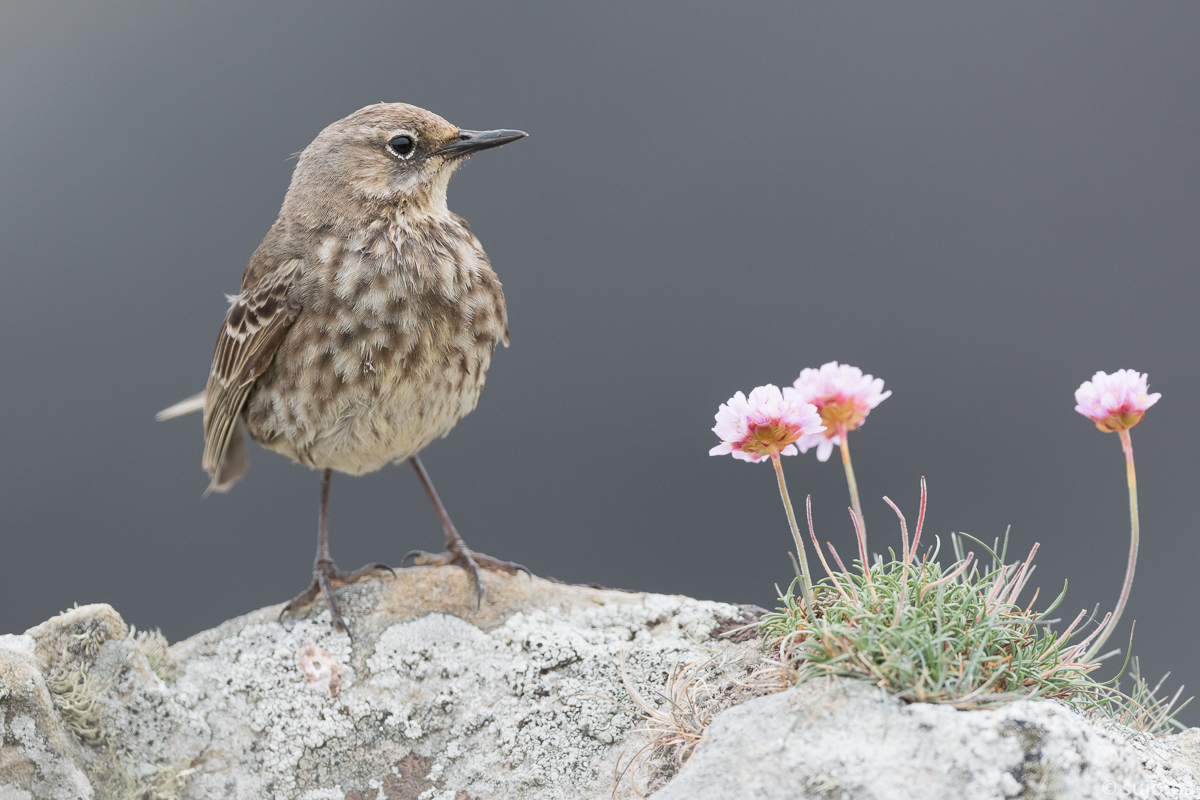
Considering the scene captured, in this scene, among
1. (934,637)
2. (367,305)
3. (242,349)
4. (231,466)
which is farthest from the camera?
(231,466)

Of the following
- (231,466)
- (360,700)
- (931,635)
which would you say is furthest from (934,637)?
(231,466)

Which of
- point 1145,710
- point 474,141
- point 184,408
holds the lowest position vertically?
point 1145,710

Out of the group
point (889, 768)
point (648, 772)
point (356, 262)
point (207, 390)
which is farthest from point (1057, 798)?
point (207, 390)

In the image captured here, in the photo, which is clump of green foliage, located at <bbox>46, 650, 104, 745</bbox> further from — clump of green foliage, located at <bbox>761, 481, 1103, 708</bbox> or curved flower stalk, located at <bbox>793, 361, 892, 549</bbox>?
curved flower stalk, located at <bbox>793, 361, 892, 549</bbox>

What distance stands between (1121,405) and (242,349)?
286cm

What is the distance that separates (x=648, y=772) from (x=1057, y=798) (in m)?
1.03

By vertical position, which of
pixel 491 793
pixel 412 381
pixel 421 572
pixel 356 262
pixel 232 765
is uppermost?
pixel 356 262

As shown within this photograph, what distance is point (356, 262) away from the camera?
11.0 feet

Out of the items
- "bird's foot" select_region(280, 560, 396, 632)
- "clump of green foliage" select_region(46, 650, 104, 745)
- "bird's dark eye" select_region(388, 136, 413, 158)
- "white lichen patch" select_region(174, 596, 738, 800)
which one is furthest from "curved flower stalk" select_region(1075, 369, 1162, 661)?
"clump of green foliage" select_region(46, 650, 104, 745)

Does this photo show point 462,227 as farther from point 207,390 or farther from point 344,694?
point 344,694

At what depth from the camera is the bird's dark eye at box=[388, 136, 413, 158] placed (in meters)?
3.44

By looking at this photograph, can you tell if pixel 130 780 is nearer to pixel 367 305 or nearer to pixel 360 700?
pixel 360 700

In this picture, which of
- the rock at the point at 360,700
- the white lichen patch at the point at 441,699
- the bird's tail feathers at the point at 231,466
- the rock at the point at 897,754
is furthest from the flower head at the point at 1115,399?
the bird's tail feathers at the point at 231,466

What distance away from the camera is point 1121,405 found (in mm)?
2334
